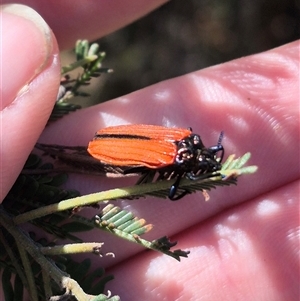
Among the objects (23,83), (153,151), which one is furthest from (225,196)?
(23,83)

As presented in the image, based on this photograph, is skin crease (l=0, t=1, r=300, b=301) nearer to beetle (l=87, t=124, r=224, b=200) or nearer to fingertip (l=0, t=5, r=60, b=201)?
beetle (l=87, t=124, r=224, b=200)

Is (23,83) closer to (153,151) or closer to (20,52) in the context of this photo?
(20,52)

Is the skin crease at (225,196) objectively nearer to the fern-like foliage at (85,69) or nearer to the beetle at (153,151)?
the fern-like foliage at (85,69)

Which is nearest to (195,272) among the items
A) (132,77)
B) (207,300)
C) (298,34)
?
(207,300)

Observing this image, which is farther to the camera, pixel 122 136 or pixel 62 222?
pixel 62 222

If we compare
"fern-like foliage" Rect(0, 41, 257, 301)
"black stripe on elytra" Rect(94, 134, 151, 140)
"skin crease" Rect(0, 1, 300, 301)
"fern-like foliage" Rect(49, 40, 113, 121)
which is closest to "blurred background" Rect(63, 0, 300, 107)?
"skin crease" Rect(0, 1, 300, 301)

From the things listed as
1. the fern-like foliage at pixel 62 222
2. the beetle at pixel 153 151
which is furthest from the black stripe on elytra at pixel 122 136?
the fern-like foliage at pixel 62 222
